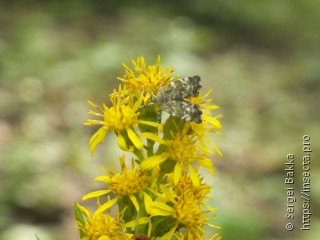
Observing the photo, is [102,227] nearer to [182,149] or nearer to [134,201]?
[134,201]

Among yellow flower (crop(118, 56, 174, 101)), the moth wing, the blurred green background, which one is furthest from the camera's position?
the blurred green background

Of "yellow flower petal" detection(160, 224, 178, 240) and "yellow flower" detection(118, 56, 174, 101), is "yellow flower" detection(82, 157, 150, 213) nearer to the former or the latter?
"yellow flower petal" detection(160, 224, 178, 240)

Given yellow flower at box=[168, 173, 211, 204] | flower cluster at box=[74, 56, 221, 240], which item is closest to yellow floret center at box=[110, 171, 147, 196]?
flower cluster at box=[74, 56, 221, 240]

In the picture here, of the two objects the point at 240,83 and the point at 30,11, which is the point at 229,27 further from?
the point at 30,11

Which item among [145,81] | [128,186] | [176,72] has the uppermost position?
[176,72]

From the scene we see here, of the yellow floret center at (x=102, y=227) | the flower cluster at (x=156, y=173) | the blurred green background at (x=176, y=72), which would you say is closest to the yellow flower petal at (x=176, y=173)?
the flower cluster at (x=156, y=173)

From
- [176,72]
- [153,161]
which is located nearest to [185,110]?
[153,161]

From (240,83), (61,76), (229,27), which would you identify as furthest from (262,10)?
(61,76)
